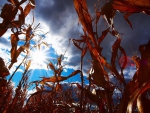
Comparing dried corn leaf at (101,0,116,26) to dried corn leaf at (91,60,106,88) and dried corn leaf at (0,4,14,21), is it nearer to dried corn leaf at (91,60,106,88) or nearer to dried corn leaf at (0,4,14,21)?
dried corn leaf at (91,60,106,88)

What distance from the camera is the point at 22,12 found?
1.02 meters

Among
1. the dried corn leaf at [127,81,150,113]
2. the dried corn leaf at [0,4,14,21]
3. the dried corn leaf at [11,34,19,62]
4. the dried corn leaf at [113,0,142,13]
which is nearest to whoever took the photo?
the dried corn leaf at [127,81,150,113]

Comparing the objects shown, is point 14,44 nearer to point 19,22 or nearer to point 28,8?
point 19,22

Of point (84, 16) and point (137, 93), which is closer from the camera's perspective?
point (137, 93)

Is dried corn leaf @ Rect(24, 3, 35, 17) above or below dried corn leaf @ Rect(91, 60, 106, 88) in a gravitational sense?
above

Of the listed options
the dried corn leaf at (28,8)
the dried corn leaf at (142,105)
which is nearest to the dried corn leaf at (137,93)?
the dried corn leaf at (142,105)

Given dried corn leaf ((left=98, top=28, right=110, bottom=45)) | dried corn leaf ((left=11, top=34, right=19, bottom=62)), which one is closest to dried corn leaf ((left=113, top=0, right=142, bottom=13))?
dried corn leaf ((left=98, top=28, right=110, bottom=45))

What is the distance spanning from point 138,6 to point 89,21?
254 mm

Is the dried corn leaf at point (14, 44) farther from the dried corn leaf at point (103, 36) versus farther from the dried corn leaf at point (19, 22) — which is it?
the dried corn leaf at point (103, 36)

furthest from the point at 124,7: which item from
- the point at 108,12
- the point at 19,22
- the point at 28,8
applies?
the point at 28,8

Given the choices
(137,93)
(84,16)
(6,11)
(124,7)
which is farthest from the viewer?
(6,11)

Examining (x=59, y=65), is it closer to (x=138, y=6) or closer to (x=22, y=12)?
(x=22, y=12)

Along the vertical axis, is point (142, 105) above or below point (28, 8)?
below

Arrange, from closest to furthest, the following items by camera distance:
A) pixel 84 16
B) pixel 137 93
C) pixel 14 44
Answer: pixel 137 93 < pixel 84 16 < pixel 14 44
